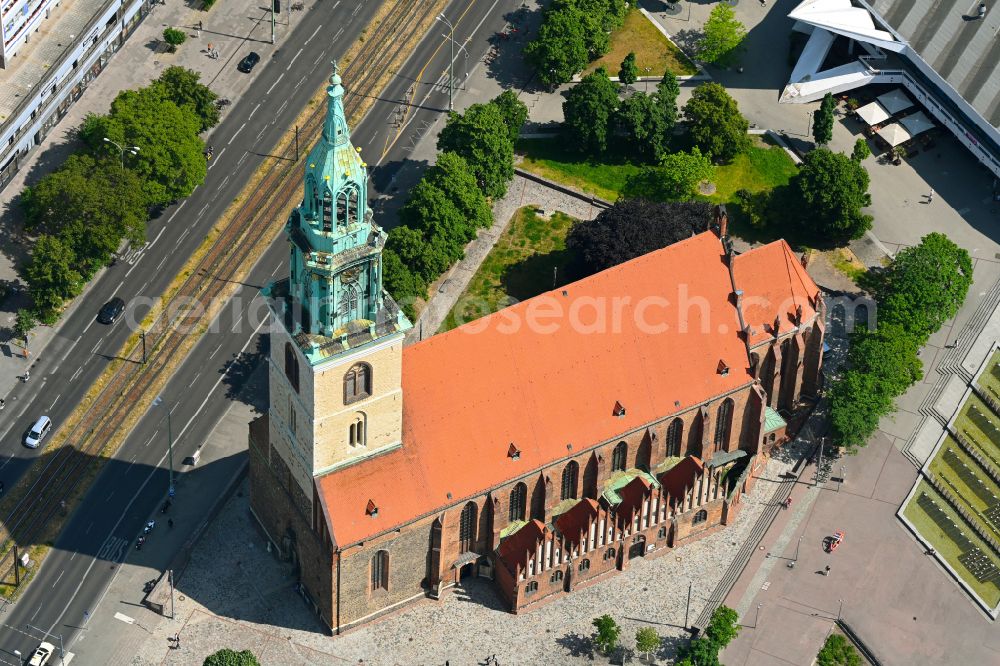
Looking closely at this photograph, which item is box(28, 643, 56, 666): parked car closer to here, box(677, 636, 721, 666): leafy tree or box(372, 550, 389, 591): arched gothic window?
box(372, 550, 389, 591): arched gothic window

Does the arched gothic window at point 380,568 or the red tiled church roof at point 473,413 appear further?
the arched gothic window at point 380,568

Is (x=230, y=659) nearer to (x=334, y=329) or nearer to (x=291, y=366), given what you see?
(x=291, y=366)

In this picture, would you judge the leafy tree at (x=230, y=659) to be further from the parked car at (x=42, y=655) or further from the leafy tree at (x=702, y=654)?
the leafy tree at (x=702, y=654)

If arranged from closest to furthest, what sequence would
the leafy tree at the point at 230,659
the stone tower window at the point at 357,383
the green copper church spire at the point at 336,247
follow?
1. the green copper church spire at the point at 336,247
2. the stone tower window at the point at 357,383
3. the leafy tree at the point at 230,659

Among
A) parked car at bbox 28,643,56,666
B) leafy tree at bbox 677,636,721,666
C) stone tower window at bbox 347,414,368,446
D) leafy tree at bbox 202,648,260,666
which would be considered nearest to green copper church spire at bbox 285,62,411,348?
stone tower window at bbox 347,414,368,446

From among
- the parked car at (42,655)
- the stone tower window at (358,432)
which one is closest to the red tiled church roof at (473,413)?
the stone tower window at (358,432)

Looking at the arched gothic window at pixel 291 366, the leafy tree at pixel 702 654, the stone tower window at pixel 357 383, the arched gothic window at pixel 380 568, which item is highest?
the stone tower window at pixel 357 383

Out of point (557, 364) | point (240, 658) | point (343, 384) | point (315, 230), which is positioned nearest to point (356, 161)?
point (315, 230)
